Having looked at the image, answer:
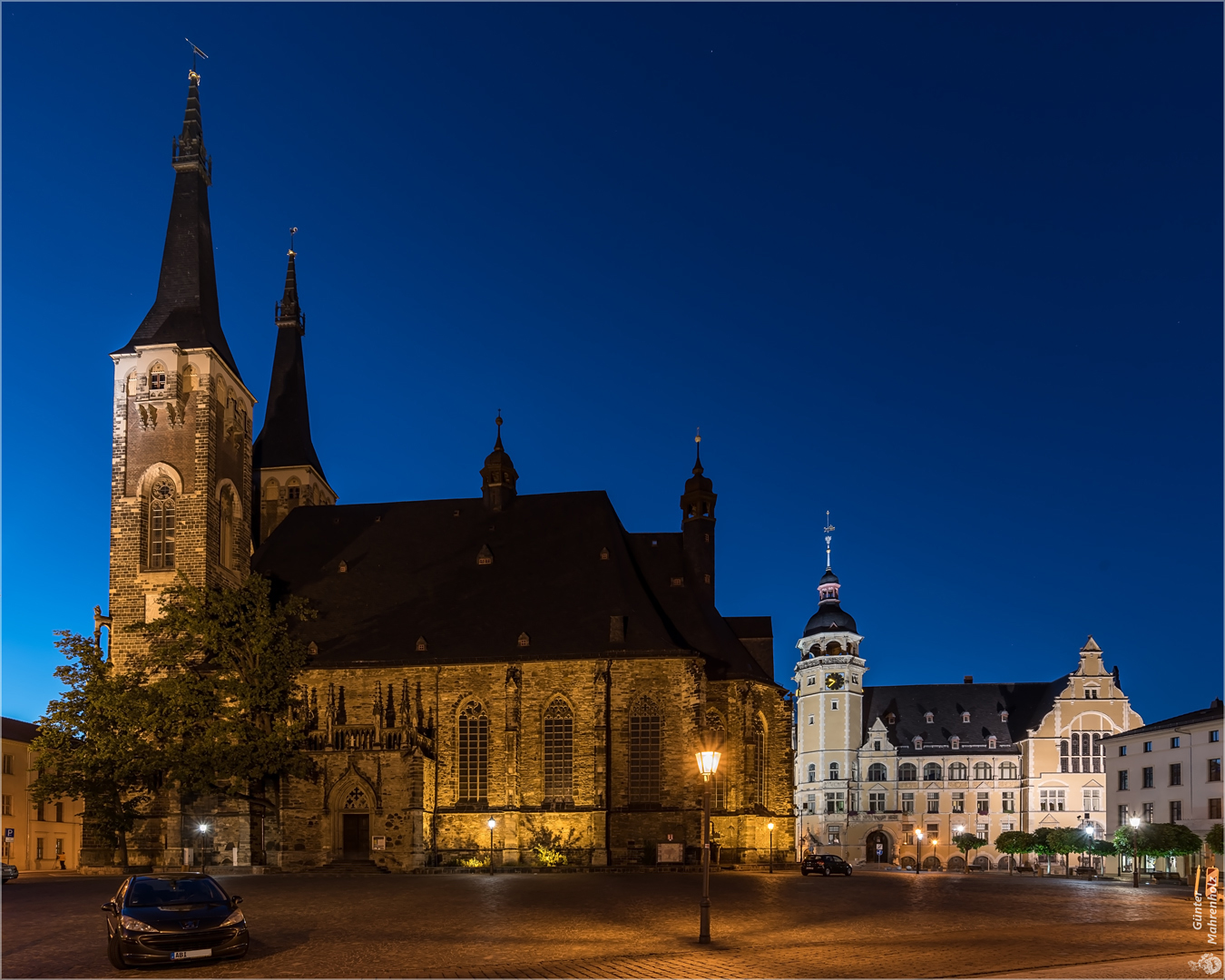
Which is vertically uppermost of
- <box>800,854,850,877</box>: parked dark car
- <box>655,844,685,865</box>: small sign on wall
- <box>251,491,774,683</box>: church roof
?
<box>251,491,774,683</box>: church roof

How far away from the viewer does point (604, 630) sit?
51.4 meters

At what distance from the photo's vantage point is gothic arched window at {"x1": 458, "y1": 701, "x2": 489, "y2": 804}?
50.8 m

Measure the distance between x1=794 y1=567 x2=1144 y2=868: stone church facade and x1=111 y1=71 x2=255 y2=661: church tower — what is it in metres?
58.4

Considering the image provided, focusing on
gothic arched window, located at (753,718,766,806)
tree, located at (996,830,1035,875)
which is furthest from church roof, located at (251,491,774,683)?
tree, located at (996,830,1035,875)

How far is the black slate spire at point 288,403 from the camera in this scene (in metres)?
66.6

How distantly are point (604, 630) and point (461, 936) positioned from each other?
31022 millimetres

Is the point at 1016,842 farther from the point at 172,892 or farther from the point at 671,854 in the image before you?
the point at 172,892

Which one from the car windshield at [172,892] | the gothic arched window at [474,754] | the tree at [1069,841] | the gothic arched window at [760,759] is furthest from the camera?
the tree at [1069,841]

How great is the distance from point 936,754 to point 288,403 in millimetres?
60389

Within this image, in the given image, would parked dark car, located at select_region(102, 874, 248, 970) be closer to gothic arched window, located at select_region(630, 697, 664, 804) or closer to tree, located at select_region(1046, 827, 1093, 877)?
gothic arched window, located at select_region(630, 697, 664, 804)

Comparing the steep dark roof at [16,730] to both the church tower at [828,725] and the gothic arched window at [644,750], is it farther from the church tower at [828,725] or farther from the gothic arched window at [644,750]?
the church tower at [828,725]

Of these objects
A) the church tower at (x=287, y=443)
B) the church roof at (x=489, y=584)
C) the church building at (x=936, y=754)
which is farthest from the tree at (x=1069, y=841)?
the church tower at (x=287, y=443)

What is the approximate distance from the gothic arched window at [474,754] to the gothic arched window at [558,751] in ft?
8.85

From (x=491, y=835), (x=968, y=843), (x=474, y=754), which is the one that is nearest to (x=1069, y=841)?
(x=968, y=843)
